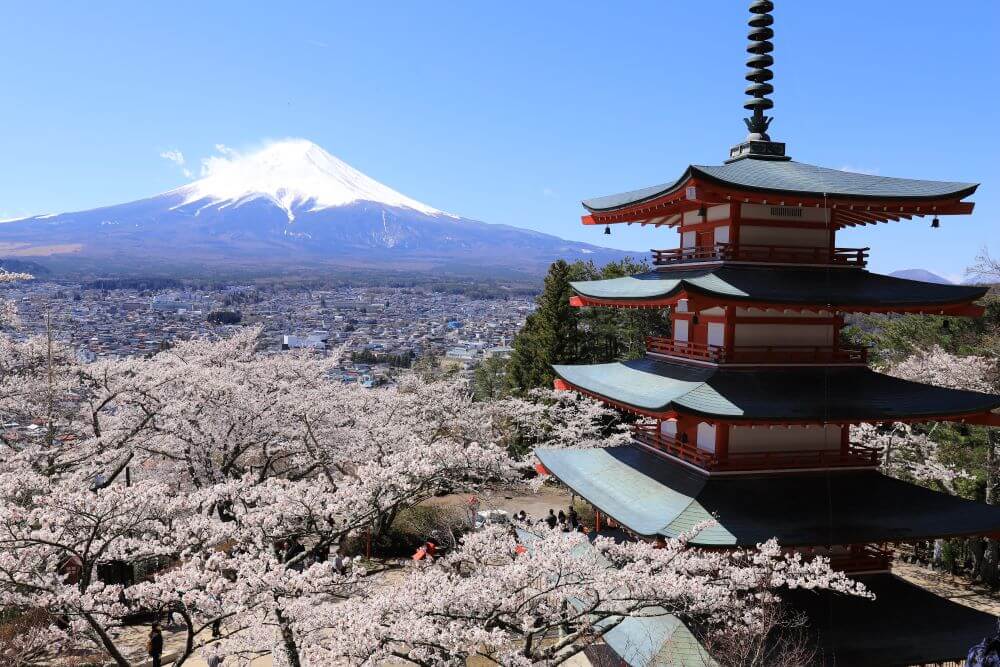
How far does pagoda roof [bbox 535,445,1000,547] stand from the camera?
933 cm

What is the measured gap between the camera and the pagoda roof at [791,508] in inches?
367

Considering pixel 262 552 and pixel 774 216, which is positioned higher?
pixel 774 216

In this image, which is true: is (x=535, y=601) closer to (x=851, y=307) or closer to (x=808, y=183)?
(x=851, y=307)

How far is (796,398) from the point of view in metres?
10.2

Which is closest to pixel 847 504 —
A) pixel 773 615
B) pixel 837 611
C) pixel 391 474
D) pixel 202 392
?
pixel 837 611

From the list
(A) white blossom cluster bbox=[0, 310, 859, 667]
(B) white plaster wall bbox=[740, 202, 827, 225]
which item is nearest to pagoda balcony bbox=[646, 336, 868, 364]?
(B) white plaster wall bbox=[740, 202, 827, 225]

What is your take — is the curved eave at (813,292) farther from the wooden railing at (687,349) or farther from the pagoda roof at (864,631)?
the pagoda roof at (864,631)

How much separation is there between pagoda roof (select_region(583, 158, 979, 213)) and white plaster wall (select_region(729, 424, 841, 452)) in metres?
3.88

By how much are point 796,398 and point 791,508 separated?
1.74 metres

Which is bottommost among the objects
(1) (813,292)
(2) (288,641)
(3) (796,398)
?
(2) (288,641)

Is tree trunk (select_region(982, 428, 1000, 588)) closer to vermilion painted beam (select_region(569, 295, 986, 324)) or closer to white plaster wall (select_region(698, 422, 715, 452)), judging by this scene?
vermilion painted beam (select_region(569, 295, 986, 324))

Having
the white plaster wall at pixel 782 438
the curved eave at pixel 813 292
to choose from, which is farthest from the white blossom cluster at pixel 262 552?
the curved eave at pixel 813 292

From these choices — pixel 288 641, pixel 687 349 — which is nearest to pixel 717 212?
pixel 687 349

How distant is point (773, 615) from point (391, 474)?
637 cm
